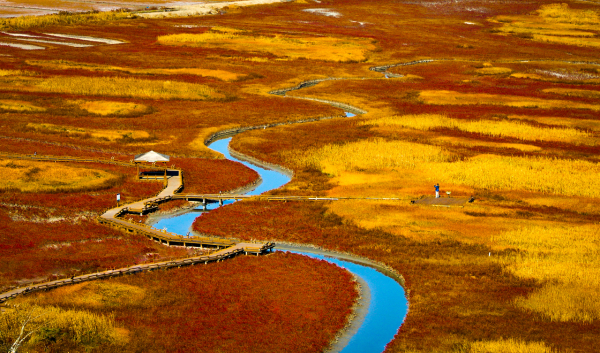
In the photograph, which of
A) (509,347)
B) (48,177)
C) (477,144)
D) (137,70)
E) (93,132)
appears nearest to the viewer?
(509,347)

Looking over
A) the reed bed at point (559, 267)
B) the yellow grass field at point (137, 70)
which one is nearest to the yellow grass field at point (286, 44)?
the yellow grass field at point (137, 70)

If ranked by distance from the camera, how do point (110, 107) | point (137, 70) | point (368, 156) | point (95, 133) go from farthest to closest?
point (137, 70) < point (110, 107) < point (95, 133) < point (368, 156)

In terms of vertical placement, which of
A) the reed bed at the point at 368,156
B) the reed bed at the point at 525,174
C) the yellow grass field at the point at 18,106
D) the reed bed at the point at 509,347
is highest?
the reed bed at the point at 509,347

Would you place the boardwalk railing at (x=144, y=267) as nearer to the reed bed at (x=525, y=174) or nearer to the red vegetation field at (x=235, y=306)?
the red vegetation field at (x=235, y=306)

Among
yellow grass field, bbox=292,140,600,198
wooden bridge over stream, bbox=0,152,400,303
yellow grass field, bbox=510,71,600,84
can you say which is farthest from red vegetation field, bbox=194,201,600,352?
yellow grass field, bbox=510,71,600,84

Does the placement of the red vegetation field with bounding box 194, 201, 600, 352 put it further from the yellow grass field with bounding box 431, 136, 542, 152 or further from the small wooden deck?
the yellow grass field with bounding box 431, 136, 542, 152

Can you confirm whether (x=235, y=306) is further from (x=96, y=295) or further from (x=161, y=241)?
(x=161, y=241)

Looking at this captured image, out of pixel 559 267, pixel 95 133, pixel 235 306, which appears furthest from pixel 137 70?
pixel 559 267
